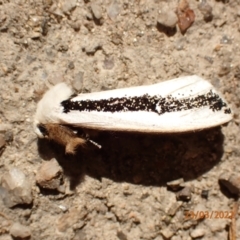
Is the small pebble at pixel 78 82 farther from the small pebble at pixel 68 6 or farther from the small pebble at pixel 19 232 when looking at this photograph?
the small pebble at pixel 19 232

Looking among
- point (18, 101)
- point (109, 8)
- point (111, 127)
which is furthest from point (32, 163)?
point (109, 8)

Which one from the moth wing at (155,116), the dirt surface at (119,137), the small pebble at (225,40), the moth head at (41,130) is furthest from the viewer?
the small pebble at (225,40)

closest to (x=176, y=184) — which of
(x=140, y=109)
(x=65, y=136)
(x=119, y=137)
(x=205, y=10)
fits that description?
(x=119, y=137)

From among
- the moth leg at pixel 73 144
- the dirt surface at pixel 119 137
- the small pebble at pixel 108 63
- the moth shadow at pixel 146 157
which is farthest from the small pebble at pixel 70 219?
the small pebble at pixel 108 63

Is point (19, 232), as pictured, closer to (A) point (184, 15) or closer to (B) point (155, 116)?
(B) point (155, 116)

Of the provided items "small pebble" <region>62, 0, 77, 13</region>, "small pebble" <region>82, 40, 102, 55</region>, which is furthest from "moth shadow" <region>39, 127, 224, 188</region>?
"small pebble" <region>62, 0, 77, 13</region>

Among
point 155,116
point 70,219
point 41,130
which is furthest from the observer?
point 70,219

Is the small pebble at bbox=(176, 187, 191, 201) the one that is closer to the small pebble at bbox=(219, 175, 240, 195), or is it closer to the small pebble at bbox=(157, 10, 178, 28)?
the small pebble at bbox=(219, 175, 240, 195)
